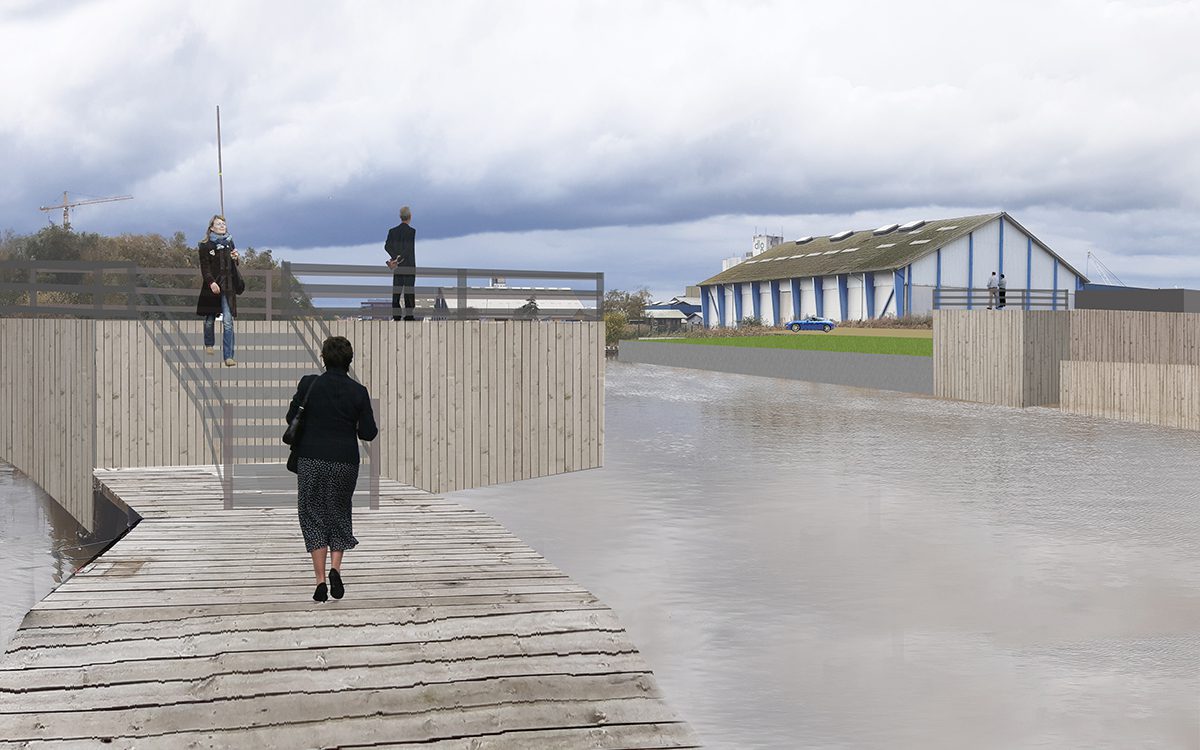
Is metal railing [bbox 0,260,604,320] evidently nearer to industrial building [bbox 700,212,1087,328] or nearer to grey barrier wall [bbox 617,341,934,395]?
grey barrier wall [bbox 617,341,934,395]

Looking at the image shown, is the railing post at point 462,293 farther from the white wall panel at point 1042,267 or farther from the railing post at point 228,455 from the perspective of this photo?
the white wall panel at point 1042,267

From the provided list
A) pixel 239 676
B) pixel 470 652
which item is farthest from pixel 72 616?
pixel 470 652

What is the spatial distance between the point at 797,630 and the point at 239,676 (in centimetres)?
403

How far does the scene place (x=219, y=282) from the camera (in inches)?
619

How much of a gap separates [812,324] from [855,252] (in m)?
5.74

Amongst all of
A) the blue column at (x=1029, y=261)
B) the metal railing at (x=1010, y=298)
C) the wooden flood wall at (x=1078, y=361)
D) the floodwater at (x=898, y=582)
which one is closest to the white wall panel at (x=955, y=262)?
the blue column at (x=1029, y=261)

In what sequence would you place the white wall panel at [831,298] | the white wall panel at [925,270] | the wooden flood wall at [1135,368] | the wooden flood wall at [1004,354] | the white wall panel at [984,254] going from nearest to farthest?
the wooden flood wall at [1135,368] → the wooden flood wall at [1004,354] → the white wall panel at [925,270] → the white wall panel at [984,254] → the white wall panel at [831,298]

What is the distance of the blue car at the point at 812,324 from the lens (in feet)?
227

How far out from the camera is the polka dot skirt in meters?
7.94

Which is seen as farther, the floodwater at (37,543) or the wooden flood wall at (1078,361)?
the wooden flood wall at (1078,361)

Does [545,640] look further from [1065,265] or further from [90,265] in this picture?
[1065,265]

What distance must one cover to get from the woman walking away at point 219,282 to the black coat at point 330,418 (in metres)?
8.29

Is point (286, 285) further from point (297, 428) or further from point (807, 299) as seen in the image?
point (807, 299)

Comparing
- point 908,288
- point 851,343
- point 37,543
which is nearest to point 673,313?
point 908,288
